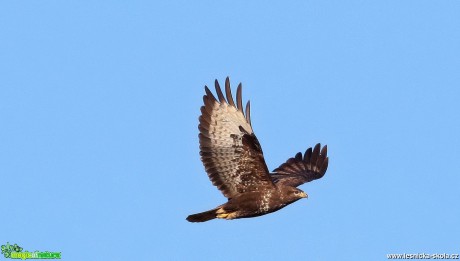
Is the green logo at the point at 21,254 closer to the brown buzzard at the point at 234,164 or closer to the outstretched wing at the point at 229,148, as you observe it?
the brown buzzard at the point at 234,164

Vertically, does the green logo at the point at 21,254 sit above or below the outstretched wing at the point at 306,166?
below

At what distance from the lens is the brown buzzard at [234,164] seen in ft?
50.4

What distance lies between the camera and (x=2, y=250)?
1767 centimetres

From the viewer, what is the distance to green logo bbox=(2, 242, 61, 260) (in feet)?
57.5

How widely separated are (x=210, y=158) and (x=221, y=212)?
1.08 meters

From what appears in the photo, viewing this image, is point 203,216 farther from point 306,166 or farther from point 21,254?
point 21,254

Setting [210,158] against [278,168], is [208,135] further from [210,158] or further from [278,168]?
[278,168]

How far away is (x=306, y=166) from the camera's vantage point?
19.0 meters

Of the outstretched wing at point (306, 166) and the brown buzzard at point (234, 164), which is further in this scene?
the outstretched wing at point (306, 166)

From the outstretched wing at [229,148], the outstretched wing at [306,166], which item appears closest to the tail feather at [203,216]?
the outstretched wing at [229,148]

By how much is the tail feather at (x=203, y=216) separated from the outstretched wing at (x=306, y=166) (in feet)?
10.4

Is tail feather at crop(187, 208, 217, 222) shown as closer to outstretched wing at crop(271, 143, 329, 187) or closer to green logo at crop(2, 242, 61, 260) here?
outstretched wing at crop(271, 143, 329, 187)

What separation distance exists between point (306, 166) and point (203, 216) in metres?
4.24

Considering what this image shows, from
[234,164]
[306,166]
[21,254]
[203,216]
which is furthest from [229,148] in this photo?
[21,254]
